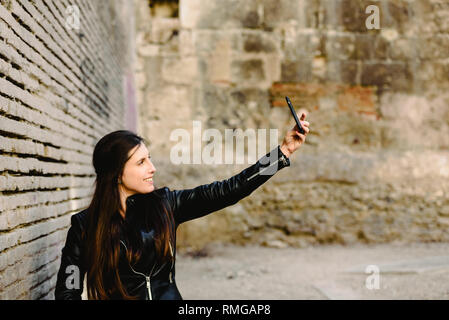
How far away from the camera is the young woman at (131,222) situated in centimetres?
182

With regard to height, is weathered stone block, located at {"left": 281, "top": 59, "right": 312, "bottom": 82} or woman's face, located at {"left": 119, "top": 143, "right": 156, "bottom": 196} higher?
weathered stone block, located at {"left": 281, "top": 59, "right": 312, "bottom": 82}

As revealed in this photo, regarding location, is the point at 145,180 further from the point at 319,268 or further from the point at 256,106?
the point at 256,106

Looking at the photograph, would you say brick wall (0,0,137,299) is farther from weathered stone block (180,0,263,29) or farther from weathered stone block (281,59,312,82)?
weathered stone block (281,59,312,82)

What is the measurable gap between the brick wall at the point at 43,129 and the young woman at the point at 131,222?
2.07 feet

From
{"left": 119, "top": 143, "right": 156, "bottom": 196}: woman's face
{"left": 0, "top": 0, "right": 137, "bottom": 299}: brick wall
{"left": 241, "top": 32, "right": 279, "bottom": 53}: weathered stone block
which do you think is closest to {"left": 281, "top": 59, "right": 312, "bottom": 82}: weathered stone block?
{"left": 241, "top": 32, "right": 279, "bottom": 53}: weathered stone block

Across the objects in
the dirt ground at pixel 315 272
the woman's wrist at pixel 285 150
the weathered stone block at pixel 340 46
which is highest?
the weathered stone block at pixel 340 46

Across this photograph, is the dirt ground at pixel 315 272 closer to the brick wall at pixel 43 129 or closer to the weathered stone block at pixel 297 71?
the brick wall at pixel 43 129

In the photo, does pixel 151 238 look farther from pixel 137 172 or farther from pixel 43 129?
pixel 43 129

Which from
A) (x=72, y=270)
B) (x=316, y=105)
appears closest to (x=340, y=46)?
(x=316, y=105)

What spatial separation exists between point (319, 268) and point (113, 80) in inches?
144

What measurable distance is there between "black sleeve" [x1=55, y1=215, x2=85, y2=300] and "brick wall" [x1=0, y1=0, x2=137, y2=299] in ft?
1.92

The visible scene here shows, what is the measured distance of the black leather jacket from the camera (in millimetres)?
1831

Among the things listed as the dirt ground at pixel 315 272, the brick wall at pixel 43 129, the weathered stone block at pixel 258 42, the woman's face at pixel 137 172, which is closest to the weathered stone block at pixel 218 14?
the weathered stone block at pixel 258 42

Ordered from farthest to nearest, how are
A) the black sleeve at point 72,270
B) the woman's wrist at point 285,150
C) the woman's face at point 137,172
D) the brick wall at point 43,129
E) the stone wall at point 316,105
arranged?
1. the stone wall at point 316,105
2. the brick wall at point 43,129
3. the woman's wrist at point 285,150
4. the woman's face at point 137,172
5. the black sleeve at point 72,270
